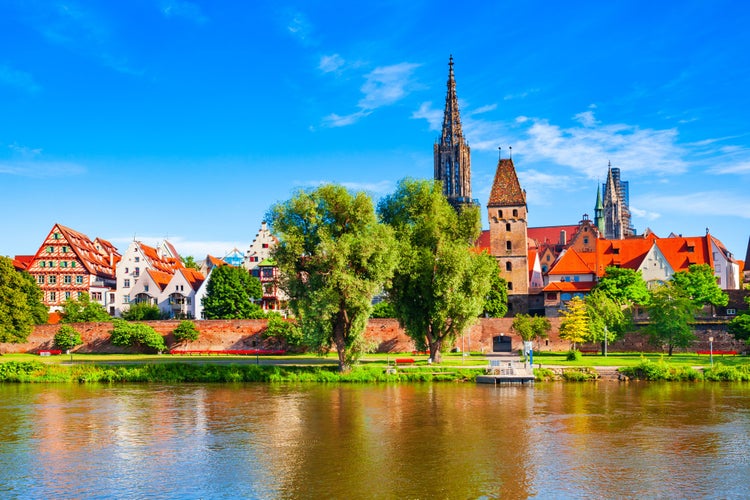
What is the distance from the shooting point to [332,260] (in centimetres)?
4928

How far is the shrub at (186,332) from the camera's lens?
76.5m

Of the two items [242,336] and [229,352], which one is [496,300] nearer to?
[242,336]

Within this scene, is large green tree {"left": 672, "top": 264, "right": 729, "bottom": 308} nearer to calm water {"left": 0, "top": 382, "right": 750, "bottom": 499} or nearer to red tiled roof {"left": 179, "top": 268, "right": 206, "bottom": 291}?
calm water {"left": 0, "top": 382, "right": 750, "bottom": 499}

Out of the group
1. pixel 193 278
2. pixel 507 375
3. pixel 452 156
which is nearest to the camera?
pixel 507 375

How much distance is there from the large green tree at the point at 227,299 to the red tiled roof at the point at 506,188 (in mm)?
33329

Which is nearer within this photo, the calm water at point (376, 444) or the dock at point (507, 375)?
the calm water at point (376, 444)

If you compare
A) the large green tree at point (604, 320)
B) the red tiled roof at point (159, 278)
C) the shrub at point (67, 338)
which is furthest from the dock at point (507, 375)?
the red tiled roof at point (159, 278)

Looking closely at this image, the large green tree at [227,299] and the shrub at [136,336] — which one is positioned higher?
the large green tree at [227,299]

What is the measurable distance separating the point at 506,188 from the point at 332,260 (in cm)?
4992

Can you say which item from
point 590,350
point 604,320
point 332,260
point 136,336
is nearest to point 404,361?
point 332,260

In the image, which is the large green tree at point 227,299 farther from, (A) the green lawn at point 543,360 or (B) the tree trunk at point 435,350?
(B) the tree trunk at point 435,350

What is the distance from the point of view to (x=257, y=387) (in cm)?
4888

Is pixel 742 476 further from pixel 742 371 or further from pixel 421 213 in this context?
pixel 421 213

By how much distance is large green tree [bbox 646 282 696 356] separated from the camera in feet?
221
